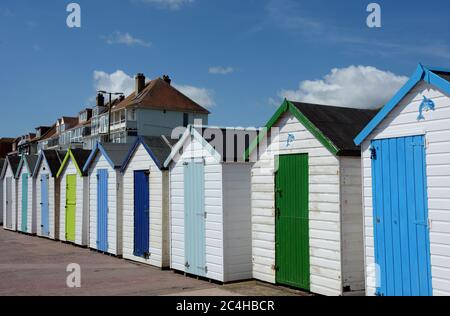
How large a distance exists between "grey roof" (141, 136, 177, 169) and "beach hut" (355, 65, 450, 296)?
6151 millimetres

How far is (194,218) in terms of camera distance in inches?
453

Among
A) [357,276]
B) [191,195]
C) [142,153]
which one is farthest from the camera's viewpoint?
[142,153]

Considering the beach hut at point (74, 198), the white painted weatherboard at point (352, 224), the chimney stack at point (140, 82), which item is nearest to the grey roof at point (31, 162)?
the beach hut at point (74, 198)

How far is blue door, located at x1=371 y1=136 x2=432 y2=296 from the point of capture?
7.16 meters

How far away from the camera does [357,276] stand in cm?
861

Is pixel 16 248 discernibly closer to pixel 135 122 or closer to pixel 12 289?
pixel 12 289

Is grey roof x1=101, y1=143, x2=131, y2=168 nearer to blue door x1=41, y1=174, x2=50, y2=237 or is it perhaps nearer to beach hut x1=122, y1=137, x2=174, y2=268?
beach hut x1=122, y1=137, x2=174, y2=268

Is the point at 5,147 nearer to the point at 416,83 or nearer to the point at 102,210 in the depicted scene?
the point at 102,210

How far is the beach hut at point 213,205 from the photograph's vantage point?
10625 millimetres

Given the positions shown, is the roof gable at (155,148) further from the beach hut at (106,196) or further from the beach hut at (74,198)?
the beach hut at (74,198)

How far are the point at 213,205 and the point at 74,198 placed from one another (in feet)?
30.0

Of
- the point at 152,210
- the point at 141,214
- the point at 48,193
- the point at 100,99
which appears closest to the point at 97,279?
the point at 152,210
